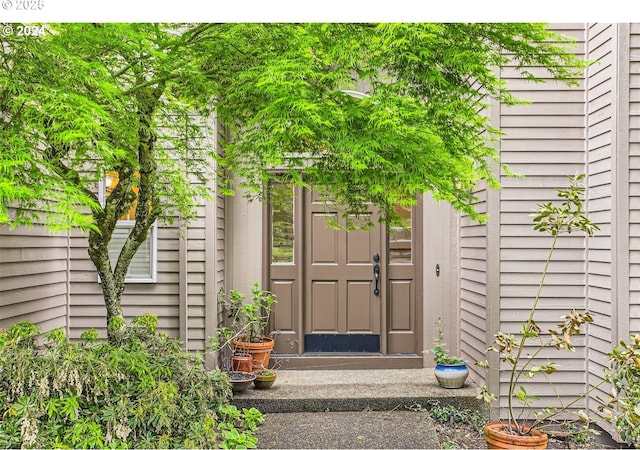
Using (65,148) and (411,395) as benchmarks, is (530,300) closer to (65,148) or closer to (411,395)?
(411,395)

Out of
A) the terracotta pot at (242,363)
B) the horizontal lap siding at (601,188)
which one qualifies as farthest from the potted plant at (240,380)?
the horizontal lap siding at (601,188)

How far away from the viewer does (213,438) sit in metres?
3.26

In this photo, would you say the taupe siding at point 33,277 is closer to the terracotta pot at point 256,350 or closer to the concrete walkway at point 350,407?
the terracotta pot at point 256,350

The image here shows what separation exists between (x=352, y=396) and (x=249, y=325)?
1146 millimetres

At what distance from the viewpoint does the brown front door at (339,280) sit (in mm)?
5676

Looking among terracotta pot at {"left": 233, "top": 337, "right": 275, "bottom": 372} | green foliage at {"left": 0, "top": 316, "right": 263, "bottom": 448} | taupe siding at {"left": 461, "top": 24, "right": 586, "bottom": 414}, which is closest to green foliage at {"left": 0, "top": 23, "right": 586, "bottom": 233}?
green foliage at {"left": 0, "top": 316, "right": 263, "bottom": 448}

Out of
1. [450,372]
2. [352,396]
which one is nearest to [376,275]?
[450,372]

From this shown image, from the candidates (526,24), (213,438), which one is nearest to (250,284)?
(213,438)

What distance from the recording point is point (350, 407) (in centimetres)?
456

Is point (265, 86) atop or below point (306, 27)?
below

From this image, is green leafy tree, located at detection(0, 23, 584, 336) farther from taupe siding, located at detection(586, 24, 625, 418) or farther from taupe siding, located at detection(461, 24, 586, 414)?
taupe siding, located at detection(461, 24, 586, 414)

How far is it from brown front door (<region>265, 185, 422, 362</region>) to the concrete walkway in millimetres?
427

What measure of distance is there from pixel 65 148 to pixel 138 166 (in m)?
0.56

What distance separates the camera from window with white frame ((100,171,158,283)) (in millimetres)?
4871
